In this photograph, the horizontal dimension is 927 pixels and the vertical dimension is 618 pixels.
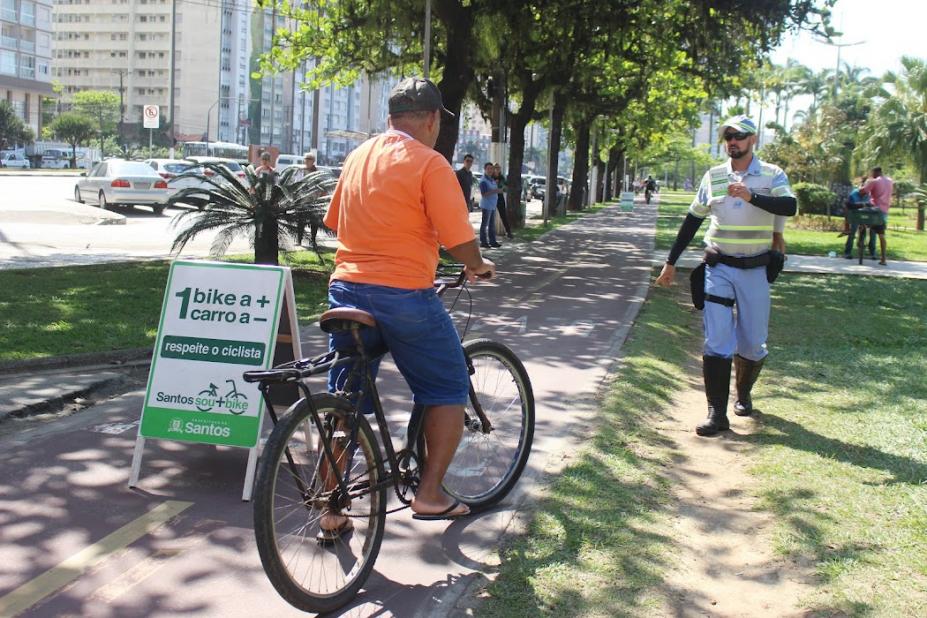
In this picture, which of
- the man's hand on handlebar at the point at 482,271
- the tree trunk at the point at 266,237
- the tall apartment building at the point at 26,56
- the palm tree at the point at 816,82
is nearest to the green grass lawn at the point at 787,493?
the man's hand on handlebar at the point at 482,271

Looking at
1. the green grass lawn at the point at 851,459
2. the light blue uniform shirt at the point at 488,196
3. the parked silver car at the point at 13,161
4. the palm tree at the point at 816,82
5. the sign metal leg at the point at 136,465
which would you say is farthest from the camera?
A: the palm tree at the point at 816,82

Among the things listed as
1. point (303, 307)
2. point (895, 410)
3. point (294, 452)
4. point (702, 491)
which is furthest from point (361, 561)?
point (303, 307)

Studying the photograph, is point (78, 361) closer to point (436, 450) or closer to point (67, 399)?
point (67, 399)

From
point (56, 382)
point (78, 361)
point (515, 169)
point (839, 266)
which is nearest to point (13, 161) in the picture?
point (515, 169)

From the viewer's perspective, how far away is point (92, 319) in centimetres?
952

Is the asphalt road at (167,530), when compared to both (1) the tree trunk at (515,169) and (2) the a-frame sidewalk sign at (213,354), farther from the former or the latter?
(1) the tree trunk at (515,169)

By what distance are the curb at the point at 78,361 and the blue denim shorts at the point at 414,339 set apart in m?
4.32

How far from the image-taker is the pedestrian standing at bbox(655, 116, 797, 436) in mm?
6285

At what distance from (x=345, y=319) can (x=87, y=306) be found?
728cm

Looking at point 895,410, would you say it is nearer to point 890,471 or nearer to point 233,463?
point 890,471

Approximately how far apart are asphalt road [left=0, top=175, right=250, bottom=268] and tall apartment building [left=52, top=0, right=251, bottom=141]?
4170 inches

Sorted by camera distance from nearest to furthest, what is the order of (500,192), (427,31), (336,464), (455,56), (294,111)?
(336,464)
(455,56)
(427,31)
(500,192)
(294,111)

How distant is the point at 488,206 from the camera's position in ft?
69.5

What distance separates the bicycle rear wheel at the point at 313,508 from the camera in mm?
3424
